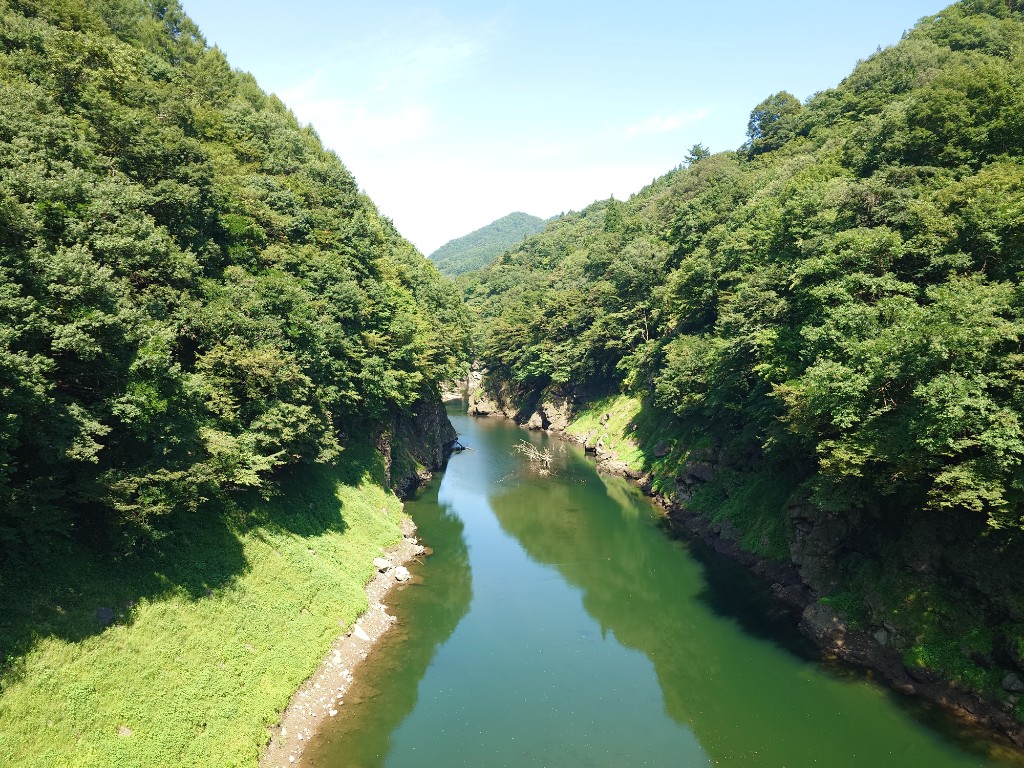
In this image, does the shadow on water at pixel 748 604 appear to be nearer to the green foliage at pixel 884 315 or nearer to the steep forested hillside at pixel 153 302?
the green foliage at pixel 884 315

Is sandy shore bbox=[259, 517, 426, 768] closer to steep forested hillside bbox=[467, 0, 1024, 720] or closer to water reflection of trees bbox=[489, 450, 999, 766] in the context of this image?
water reflection of trees bbox=[489, 450, 999, 766]

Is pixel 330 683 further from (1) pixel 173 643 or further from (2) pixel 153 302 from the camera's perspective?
(2) pixel 153 302

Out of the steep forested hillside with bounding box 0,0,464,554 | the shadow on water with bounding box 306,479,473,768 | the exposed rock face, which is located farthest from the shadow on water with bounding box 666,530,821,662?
the exposed rock face

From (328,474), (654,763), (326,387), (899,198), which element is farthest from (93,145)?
(899,198)

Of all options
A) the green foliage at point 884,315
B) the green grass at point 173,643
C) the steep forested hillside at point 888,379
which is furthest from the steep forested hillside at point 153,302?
the green foliage at point 884,315

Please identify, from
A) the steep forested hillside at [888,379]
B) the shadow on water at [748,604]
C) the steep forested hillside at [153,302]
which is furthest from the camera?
the shadow on water at [748,604]

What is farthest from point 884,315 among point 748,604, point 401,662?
point 401,662

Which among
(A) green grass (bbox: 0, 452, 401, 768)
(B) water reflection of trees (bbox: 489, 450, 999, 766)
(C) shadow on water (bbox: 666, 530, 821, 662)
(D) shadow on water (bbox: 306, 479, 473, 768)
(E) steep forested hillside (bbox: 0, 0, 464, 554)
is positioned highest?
(E) steep forested hillside (bbox: 0, 0, 464, 554)
